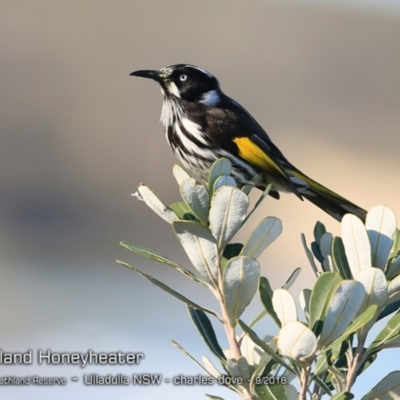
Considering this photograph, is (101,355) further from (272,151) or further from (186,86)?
(186,86)

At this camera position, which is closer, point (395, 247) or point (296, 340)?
point (296, 340)

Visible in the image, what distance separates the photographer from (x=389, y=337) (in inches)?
20.7

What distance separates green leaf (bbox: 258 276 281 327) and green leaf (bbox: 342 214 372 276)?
0.07 metres

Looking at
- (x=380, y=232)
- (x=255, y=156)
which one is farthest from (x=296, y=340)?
(x=255, y=156)

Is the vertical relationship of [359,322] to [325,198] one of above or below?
above

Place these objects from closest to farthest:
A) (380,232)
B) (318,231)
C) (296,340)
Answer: (296,340), (380,232), (318,231)

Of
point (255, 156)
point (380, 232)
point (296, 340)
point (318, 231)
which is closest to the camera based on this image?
point (296, 340)

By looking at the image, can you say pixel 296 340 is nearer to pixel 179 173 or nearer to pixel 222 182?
pixel 222 182

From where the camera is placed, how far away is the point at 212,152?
139 cm

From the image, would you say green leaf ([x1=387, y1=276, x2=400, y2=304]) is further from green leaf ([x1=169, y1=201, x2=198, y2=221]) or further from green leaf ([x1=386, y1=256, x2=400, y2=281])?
green leaf ([x1=169, y1=201, x2=198, y2=221])

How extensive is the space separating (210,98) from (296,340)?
1.18 m

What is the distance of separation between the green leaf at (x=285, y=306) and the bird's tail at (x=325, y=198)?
2.76 ft

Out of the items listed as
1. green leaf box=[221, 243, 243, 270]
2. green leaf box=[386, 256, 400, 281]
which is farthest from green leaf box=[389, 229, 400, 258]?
green leaf box=[221, 243, 243, 270]

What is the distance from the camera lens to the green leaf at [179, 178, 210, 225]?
570mm
